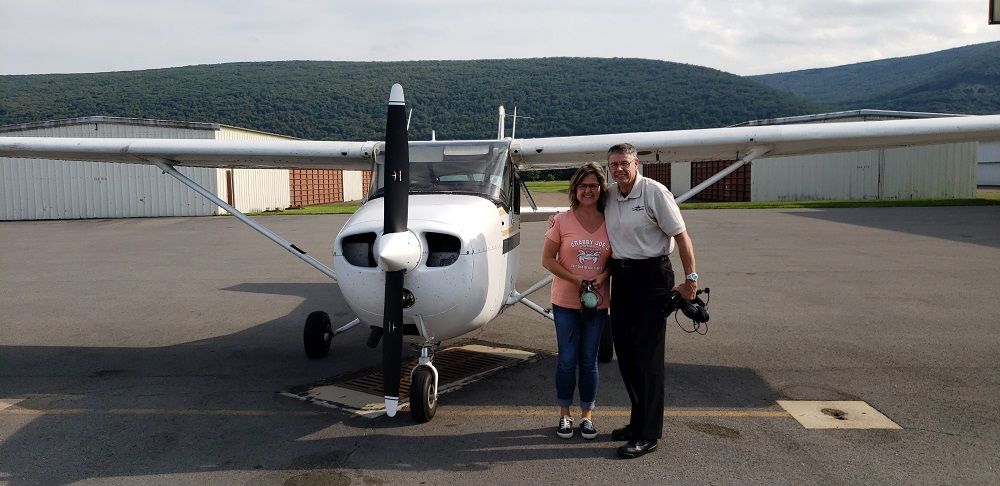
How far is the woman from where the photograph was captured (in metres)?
4.30

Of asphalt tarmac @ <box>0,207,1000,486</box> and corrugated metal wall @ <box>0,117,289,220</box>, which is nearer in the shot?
asphalt tarmac @ <box>0,207,1000,486</box>

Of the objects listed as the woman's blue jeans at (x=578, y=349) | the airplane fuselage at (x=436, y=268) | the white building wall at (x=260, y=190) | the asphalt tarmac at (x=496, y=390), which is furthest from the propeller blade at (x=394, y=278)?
the white building wall at (x=260, y=190)

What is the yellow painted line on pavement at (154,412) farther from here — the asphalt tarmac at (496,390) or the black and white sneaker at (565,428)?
the black and white sneaker at (565,428)

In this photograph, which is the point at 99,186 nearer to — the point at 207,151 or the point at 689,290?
the point at 207,151

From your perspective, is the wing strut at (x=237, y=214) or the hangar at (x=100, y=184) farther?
the hangar at (x=100, y=184)

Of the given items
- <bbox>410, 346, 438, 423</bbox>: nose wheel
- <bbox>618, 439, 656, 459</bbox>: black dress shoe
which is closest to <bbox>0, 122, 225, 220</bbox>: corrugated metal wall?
<bbox>410, 346, 438, 423</bbox>: nose wheel

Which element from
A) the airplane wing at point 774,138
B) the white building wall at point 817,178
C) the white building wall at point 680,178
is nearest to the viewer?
the airplane wing at point 774,138

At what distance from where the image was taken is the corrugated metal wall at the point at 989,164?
1901 inches

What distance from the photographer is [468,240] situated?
14.9ft

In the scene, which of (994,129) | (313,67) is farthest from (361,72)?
(994,129)

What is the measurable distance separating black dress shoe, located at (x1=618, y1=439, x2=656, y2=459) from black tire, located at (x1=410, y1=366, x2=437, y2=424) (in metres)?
1.31

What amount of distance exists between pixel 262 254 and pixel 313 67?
14070 cm

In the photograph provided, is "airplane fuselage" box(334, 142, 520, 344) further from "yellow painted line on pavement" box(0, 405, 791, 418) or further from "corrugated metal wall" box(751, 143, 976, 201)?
"corrugated metal wall" box(751, 143, 976, 201)

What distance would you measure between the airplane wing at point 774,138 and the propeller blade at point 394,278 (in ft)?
6.10
